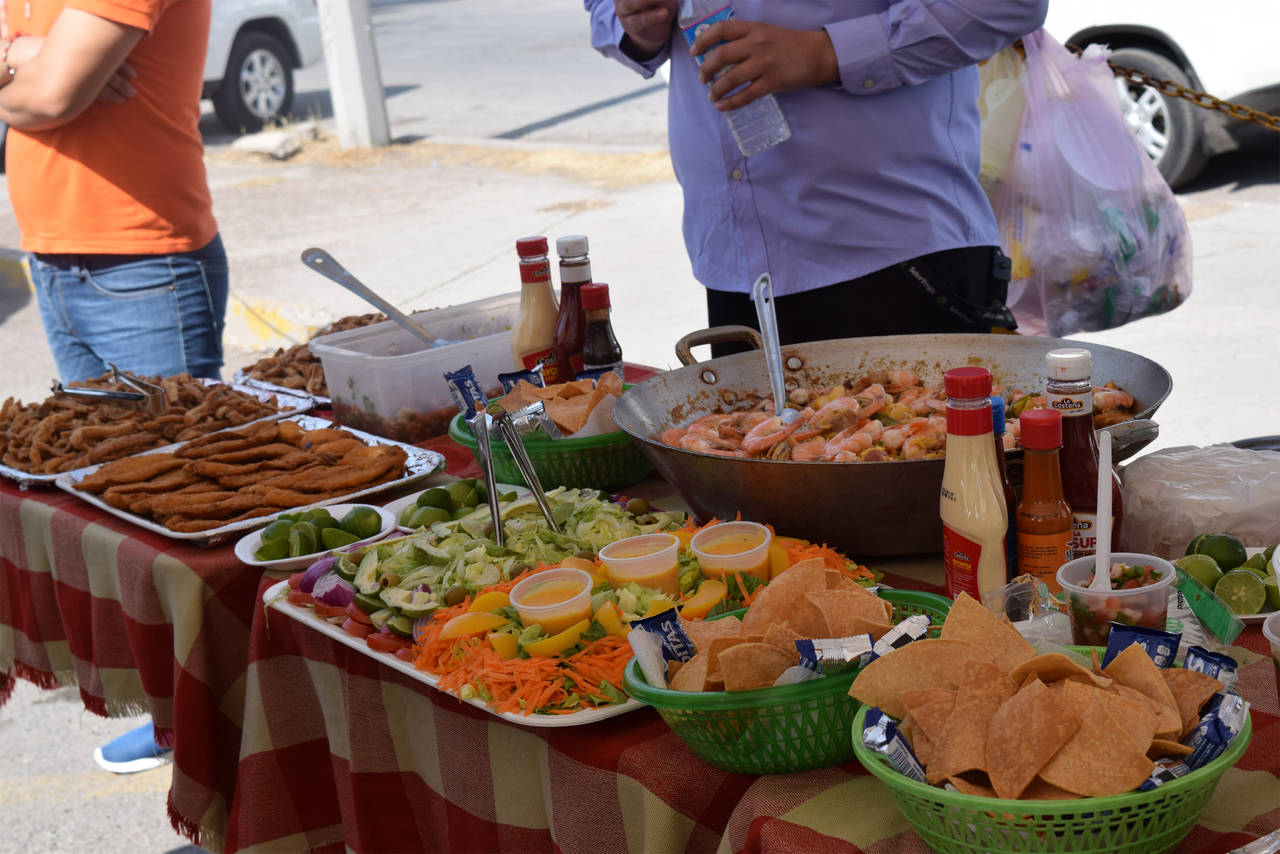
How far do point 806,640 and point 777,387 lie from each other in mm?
856

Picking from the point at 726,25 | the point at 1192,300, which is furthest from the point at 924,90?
the point at 1192,300

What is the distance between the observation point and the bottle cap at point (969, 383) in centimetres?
129

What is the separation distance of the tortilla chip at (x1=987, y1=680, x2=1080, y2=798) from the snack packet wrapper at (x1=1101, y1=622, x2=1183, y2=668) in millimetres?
133

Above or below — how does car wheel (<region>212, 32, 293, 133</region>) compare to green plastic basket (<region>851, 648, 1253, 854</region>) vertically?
above

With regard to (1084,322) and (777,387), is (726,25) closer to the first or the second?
(777,387)

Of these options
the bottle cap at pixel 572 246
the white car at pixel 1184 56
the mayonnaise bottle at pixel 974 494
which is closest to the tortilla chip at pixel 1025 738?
the mayonnaise bottle at pixel 974 494

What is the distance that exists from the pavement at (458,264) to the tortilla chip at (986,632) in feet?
8.39

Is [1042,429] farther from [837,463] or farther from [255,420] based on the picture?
[255,420]

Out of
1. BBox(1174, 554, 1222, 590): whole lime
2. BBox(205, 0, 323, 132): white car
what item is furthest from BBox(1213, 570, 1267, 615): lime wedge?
BBox(205, 0, 323, 132): white car

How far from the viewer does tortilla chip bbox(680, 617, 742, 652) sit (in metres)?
1.21

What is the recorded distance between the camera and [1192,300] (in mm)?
6145

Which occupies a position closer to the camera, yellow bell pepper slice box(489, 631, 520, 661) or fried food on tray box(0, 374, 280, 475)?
yellow bell pepper slice box(489, 631, 520, 661)

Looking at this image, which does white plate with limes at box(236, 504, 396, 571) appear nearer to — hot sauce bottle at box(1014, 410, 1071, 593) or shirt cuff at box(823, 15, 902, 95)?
hot sauce bottle at box(1014, 410, 1071, 593)

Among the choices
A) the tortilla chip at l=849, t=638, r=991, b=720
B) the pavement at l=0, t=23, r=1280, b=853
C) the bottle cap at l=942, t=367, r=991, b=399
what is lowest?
the pavement at l=0, t=23, r=1280, b=853
